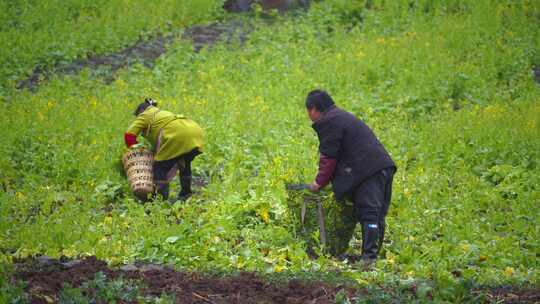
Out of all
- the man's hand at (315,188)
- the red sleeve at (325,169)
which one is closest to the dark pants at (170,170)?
the man's hand at (315,188)

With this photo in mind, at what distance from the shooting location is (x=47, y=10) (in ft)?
63.4

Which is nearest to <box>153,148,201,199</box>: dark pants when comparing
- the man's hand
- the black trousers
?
the man's hand

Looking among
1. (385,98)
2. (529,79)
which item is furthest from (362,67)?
(529,79)

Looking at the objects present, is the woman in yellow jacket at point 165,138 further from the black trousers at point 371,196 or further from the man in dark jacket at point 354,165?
the black trousers at point 371,196

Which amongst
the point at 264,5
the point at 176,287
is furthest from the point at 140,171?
the point at 264,5

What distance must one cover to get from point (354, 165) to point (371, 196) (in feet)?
1.18

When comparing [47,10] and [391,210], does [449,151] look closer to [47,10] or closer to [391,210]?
[391,210]

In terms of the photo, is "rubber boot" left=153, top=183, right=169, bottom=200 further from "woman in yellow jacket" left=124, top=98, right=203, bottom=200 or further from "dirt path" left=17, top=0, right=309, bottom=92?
"dirt path" left=17, top=0, right=309, bottom=92

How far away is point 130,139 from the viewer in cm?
988

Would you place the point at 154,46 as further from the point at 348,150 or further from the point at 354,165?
the point at 354,165

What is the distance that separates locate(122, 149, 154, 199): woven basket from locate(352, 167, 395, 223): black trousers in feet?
10.2

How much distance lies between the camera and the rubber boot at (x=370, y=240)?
764cm

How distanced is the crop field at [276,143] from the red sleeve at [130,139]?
1.46ft

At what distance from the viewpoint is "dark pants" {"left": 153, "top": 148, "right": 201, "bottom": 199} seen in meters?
9.97
